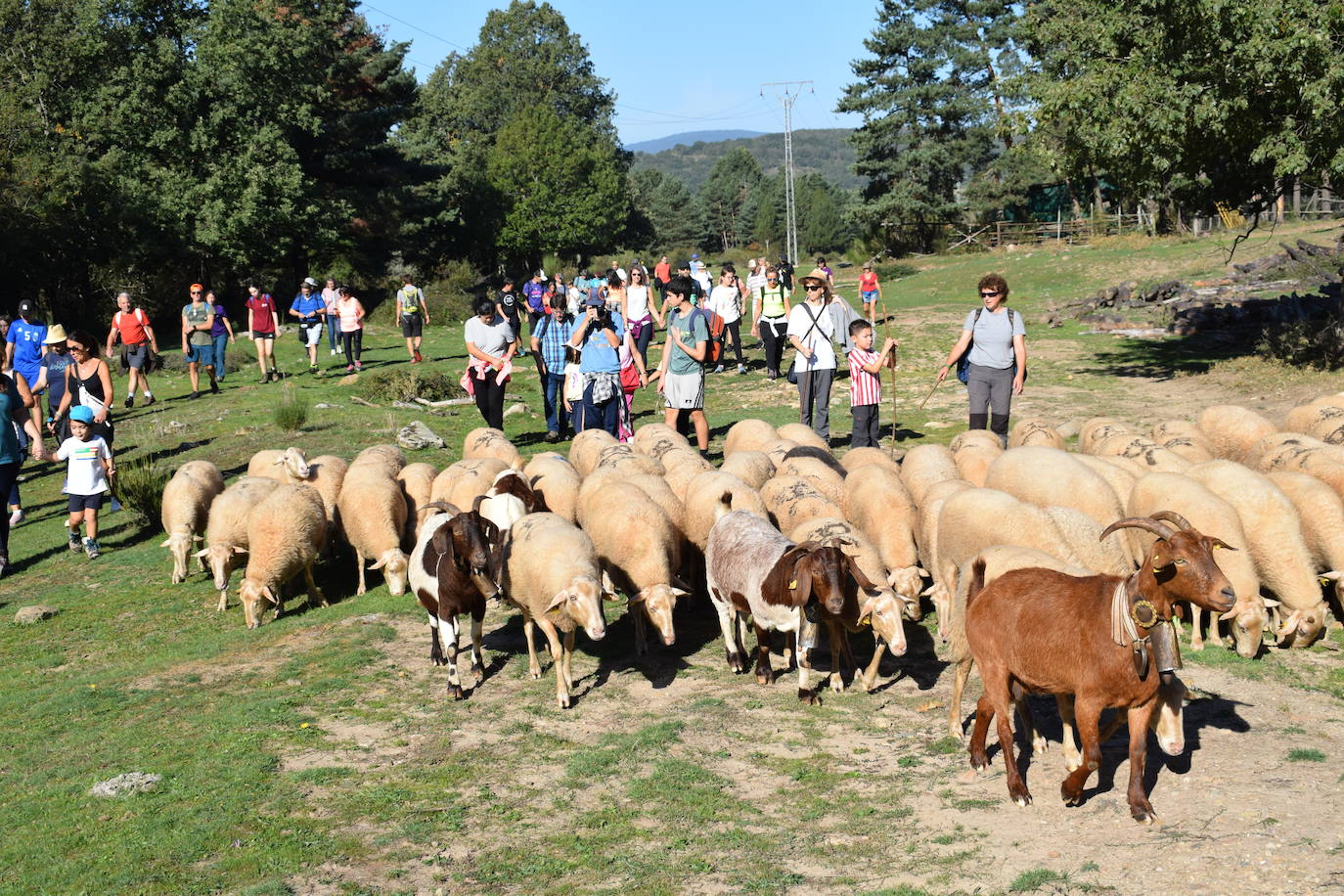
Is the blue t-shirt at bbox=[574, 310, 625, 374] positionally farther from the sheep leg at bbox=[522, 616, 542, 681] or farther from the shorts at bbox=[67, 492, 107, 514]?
the shorts at bbox=[67, 492, 107, 514]

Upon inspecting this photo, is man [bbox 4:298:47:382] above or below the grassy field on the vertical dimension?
above

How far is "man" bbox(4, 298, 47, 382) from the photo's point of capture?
16.2 meters

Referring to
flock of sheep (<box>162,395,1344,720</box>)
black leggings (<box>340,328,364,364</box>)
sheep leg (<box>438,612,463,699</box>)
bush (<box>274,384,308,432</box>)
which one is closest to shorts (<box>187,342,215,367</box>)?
black leggings (<box>340,328,364,364</box>)

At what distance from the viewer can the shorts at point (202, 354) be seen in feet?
71.3

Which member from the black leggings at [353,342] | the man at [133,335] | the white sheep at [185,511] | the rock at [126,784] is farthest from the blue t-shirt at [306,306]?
the rock at [126,784]

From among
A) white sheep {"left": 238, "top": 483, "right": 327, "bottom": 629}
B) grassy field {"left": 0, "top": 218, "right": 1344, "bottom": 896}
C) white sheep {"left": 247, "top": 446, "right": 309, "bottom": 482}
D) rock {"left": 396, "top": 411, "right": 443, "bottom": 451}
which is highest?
white sheep {"left": 247, "top": 446, "right": 309, "bottom": 482}

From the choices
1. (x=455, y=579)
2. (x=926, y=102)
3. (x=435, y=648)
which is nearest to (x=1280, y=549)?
(x=455, y=579)

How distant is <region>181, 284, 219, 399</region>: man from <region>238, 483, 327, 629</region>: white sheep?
1140 centimetres

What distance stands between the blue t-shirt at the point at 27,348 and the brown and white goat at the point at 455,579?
10.6 m

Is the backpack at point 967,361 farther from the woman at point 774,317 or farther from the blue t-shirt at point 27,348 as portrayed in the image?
the blue t-shirt at point 27,348

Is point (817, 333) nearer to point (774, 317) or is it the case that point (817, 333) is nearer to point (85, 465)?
point (774, 317)

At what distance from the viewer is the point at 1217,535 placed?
8297 millimetres

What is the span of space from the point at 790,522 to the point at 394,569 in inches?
156

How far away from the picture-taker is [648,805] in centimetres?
637
